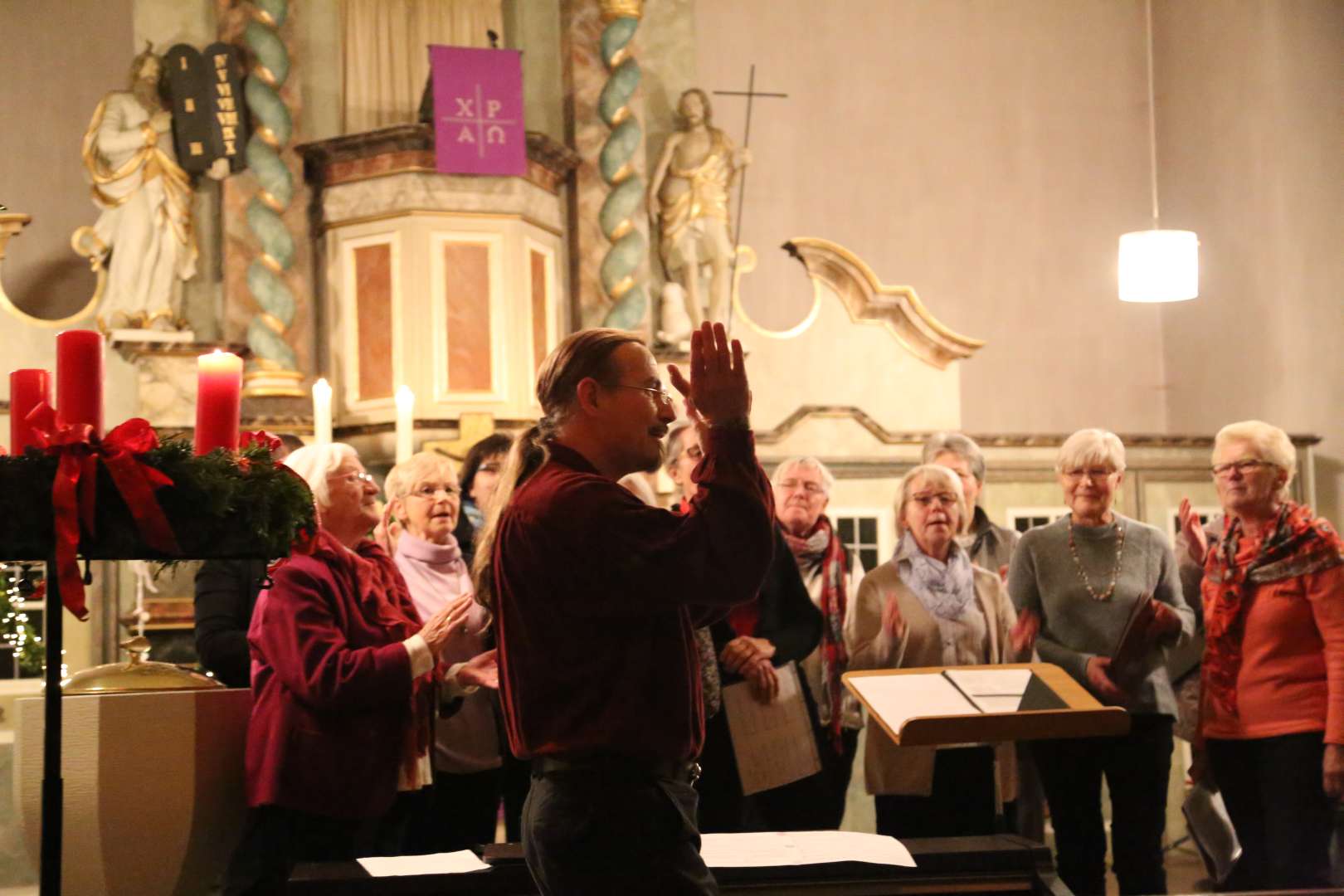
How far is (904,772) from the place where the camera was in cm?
399

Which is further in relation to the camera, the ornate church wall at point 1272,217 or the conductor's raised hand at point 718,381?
the ornate church wall at point 1272,217

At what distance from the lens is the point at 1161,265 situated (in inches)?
305

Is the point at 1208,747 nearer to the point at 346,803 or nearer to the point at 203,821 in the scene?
the point at 346,803

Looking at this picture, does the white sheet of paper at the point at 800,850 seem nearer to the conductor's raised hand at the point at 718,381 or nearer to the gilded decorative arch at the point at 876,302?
the conductor's raised hand at the point at 718,381

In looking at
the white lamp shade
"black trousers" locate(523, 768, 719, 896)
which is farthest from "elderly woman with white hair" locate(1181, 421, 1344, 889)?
the white lamp shade

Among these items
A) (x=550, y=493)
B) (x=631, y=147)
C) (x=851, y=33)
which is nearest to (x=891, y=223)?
(x=851, y=33)

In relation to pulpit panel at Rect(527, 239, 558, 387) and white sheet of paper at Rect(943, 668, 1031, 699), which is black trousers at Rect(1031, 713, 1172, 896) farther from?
pulpit panel at Rect(527, 239, 558, 387)

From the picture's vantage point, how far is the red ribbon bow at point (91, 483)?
86.7 inches

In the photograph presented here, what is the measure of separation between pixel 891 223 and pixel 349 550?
7.12m

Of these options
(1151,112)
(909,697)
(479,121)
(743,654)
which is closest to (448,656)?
(743,654)

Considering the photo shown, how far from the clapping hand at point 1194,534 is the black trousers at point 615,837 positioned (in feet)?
9.36

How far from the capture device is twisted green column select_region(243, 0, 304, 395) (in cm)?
741

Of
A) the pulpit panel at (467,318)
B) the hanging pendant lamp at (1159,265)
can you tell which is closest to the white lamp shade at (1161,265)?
the hanging pendant lamp at (1159,265)

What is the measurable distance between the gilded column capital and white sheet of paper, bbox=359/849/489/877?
5.96m
